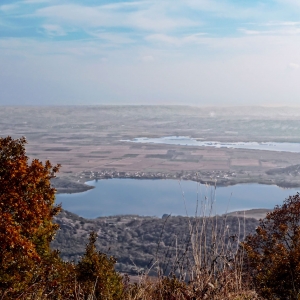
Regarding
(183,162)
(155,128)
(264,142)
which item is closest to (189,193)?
(183,162)

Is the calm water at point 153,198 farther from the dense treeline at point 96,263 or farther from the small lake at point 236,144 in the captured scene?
the small lake at point 236,144

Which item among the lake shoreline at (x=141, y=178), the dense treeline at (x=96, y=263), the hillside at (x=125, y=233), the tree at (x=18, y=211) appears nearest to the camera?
the dense treeline at (x=96, y=263)

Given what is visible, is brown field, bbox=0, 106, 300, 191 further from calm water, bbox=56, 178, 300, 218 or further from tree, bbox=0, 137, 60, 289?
tree, bbox=0, 137, 60, 289

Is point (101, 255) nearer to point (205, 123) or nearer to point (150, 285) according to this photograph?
point (150, 285)

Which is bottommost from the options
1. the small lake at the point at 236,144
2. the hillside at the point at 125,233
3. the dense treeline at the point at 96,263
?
the hillside at the point at 125,233

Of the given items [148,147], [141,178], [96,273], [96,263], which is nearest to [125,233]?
[141,178]

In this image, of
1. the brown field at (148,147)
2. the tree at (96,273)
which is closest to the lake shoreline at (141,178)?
the brown field at (148,147)

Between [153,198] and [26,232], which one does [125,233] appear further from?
[26,232]
